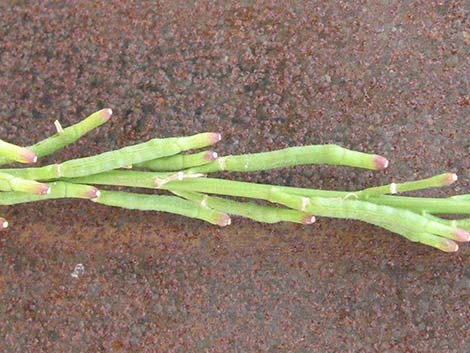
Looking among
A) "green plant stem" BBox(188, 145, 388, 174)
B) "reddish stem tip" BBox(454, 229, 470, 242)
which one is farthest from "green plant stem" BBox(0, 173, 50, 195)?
"reddish stem tip" BBox(454, 229, 470, 242)

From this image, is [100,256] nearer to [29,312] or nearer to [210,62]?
[29,312]

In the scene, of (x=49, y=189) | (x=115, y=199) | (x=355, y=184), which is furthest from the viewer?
(x=355, y=184)

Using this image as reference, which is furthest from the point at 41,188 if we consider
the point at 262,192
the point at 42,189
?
the point at 262,192

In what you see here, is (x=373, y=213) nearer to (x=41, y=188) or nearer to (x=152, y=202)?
(x=152, y=202)

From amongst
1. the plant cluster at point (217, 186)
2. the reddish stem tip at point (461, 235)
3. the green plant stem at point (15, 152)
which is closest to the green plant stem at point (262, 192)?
the plant cluster at point (217, 186)

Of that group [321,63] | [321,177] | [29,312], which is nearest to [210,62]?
[321,63]

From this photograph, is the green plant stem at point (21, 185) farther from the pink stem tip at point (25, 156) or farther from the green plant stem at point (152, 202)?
the green plant stem at point (152, 202)
